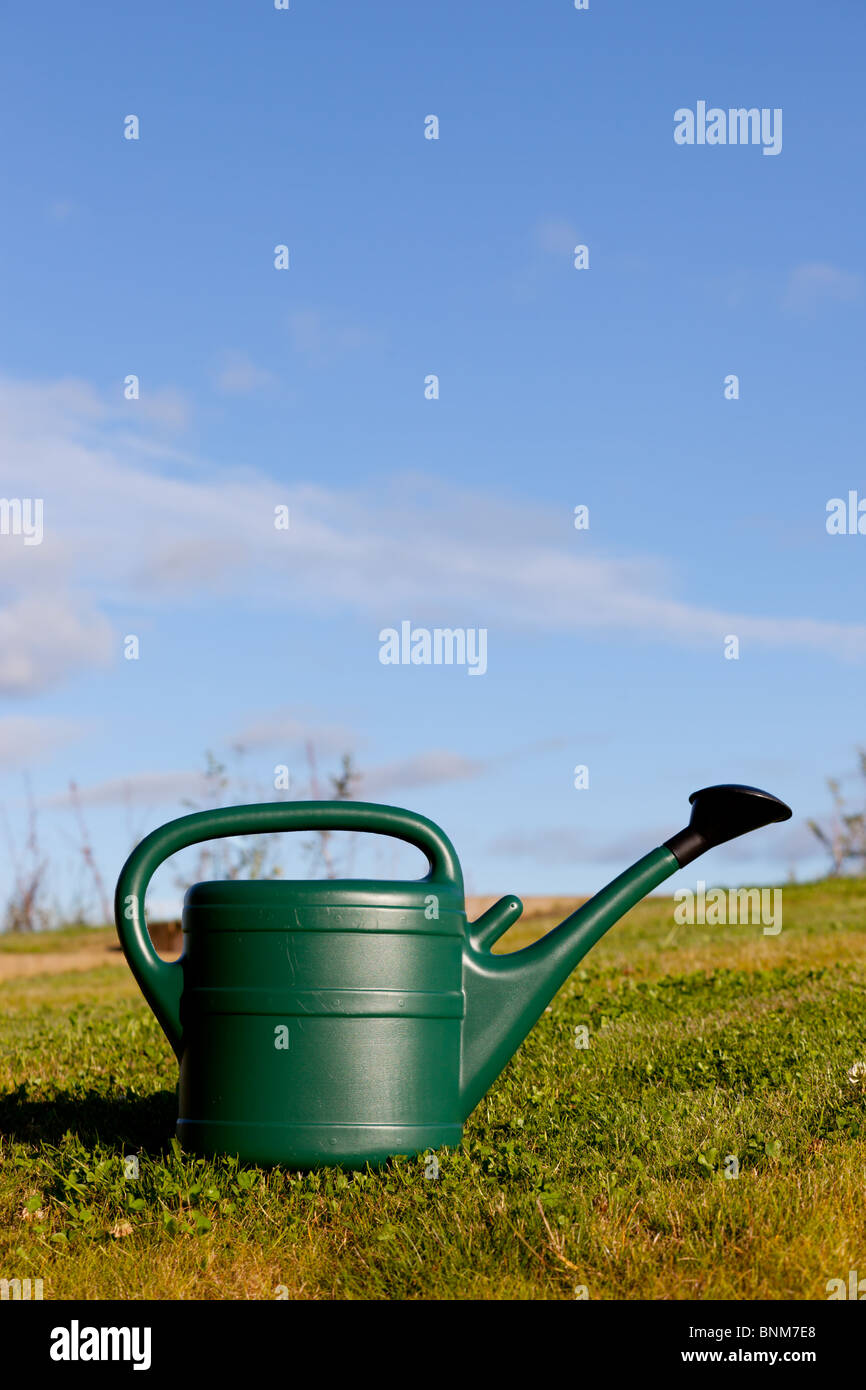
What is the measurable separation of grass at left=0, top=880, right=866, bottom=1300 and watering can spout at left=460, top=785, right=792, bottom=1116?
0.33 metres

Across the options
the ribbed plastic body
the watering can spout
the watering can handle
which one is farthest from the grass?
the watering can handle

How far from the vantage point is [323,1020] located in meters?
4.04

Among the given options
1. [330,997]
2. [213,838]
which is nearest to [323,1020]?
[330,997]

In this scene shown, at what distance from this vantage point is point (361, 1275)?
12.1ft

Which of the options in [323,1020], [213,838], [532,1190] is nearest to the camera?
[532,1190]

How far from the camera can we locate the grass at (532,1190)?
3.55 metres

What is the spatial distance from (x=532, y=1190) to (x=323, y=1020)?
0.80 m

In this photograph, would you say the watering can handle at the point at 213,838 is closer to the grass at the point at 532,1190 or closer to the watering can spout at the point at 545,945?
the watering can spout at the point at 545,945

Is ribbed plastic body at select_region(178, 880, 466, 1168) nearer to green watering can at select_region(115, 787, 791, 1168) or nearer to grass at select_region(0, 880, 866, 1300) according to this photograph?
green watering can at select_region(115, 787, 791, 1168)

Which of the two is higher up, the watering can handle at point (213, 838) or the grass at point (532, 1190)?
the watering can handle at point (213, 838)

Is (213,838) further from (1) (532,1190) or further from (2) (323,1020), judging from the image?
(1) (532,1190)

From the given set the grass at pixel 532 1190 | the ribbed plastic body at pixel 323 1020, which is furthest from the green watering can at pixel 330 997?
the grass at pixel 532 1190
